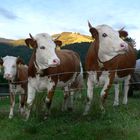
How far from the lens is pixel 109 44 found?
1256cm

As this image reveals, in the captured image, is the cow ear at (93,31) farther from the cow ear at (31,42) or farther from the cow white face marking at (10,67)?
the cow white face marking at (10,67)

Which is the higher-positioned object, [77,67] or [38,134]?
[77,67]

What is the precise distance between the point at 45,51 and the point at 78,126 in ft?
8.03

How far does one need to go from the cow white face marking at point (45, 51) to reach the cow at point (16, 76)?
1918 millimetres

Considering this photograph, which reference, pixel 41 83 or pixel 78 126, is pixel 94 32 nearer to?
pixel 41 83

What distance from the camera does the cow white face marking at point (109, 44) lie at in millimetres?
12367

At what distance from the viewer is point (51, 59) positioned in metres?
12.2

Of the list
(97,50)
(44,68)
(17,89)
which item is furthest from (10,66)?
(97,50)

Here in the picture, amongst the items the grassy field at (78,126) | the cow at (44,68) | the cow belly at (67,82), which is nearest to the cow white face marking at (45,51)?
the cow at (44,68)

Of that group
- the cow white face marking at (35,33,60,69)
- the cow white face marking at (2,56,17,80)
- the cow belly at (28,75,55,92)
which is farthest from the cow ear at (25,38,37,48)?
the cow white face marking at (2,56,17,80)

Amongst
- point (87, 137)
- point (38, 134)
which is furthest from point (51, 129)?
point (87, 137)

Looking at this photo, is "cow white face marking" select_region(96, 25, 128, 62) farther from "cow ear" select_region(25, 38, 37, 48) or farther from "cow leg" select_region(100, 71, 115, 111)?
"cow ear" select_region(25, 38, 37, 48)

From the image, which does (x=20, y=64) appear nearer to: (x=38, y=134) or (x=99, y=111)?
(x=99, y=111)

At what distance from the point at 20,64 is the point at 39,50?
2.58 metres
